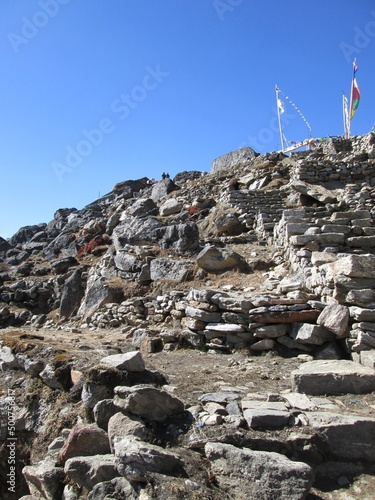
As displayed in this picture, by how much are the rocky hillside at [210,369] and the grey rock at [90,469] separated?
0.05 feet

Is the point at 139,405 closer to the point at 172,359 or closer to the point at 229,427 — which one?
the point at 229,427

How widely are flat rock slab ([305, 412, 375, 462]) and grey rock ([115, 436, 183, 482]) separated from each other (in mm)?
1390

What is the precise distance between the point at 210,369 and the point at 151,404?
6.33 ft

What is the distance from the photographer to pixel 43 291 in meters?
18.5

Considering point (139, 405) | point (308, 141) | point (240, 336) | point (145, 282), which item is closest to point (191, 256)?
point (145, 282)

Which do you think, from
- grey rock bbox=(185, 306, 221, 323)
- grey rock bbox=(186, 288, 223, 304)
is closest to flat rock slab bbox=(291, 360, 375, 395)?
grey rock bbox=(185, 306, 221, 323)

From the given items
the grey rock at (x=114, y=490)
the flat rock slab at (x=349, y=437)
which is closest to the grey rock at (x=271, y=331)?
the flat rock slab at (x=349, y=437)

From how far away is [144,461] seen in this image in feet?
10.6

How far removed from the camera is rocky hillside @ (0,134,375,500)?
3295 millimetres

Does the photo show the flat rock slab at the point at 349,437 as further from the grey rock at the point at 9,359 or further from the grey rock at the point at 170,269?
the grey rock at the point at 170,269

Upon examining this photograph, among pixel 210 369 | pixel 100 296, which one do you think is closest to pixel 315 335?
pixel 210 369

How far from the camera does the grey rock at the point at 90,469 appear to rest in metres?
3.52

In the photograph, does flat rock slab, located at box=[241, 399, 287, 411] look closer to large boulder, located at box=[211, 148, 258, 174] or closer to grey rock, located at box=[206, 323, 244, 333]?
grey rock, located at box=[206, 323, 244, 333]

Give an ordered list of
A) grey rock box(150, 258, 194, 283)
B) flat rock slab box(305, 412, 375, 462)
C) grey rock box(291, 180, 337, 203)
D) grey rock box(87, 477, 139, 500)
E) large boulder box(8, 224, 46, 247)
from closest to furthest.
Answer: grey rock box(87, 477, 139, 500), flat rock slab box(305, 412, 375, 462), grey rock box(150, 258, 194, 283), grey rock box(291, 180, 337, 203), large boulder box(8, 224, 46, 247)
